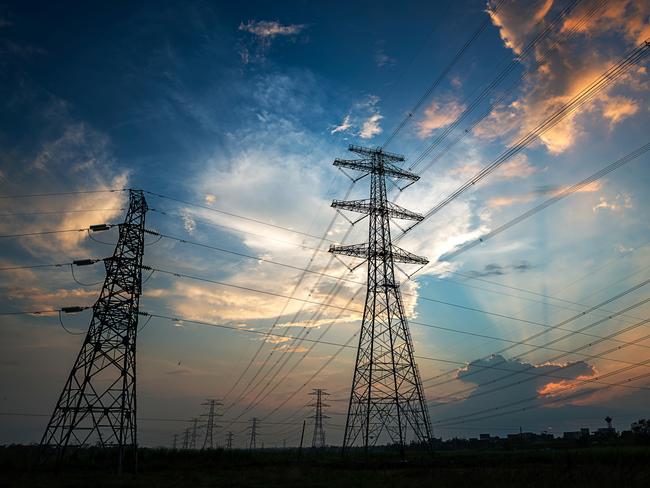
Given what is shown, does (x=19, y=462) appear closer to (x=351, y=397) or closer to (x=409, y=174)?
(x=351, y=397)

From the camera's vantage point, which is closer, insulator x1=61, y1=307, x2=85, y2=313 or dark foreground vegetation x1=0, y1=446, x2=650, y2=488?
dark foreground vegetation x1=0, y1=446, x2=650, y2=488

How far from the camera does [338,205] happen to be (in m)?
35.2

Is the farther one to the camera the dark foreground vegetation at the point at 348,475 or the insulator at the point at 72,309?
the insulator at the point at 72,309

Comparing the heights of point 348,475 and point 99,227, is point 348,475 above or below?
below

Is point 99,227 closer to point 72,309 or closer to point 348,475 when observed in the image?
point 72,309

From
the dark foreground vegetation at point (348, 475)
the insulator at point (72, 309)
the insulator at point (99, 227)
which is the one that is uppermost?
the insulator at point (99, 227)

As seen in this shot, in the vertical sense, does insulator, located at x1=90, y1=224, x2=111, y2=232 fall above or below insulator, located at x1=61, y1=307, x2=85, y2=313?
above

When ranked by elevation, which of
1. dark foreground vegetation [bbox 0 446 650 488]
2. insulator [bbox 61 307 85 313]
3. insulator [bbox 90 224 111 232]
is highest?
insulator [bbox 90 224 111 232]

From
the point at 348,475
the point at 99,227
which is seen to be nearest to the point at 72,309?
the point at 99,227

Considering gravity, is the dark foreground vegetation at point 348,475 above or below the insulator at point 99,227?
below

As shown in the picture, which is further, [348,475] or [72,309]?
[72,309]

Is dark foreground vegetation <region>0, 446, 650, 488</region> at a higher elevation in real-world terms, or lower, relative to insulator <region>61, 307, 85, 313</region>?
lower

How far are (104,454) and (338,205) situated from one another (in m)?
28.0

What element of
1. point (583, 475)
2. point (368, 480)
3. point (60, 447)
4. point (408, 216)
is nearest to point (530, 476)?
point (583, 475)
